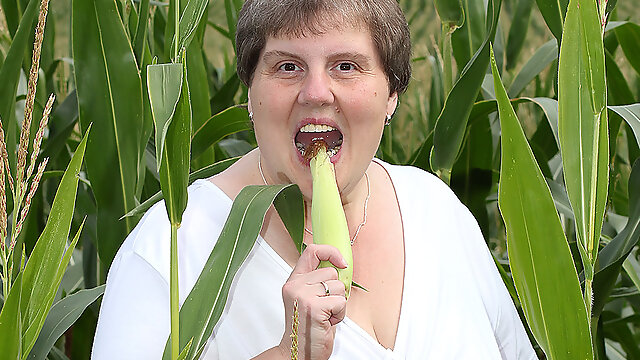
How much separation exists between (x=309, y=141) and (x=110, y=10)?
29 cm

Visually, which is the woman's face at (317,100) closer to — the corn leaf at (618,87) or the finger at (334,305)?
the finger at (334,305)

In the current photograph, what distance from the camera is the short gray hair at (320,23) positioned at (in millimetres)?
855

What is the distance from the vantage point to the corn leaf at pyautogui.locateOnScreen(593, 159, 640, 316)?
1.04 meters

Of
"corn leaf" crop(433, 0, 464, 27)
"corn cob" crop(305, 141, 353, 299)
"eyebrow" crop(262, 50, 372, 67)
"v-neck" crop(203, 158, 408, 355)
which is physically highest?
"corn leaf" crop(433, 0, 464, 27)

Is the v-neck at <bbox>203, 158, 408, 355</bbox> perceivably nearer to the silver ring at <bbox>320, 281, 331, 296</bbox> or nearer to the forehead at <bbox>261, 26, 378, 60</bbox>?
the forehead at <bbox>261, 26, 378, 60</bbox>

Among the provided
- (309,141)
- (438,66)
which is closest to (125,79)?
(309,141)

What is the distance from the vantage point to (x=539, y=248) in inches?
24.5

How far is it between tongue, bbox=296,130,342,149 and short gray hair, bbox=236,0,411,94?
4.1 inches

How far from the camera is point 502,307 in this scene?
107 cm

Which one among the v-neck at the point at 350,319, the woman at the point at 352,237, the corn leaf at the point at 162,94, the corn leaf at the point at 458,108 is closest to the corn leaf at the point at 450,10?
the corn leaf at the point at 458,108

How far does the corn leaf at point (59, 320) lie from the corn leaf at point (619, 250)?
634mm

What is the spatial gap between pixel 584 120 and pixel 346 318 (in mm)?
381

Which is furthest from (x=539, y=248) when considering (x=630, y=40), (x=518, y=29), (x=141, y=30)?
(x=518, y=29)

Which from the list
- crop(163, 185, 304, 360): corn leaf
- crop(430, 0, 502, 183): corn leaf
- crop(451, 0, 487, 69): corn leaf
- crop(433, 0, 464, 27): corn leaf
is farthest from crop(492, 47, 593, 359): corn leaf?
crop(451, 0, 487, 69): corn leaf
